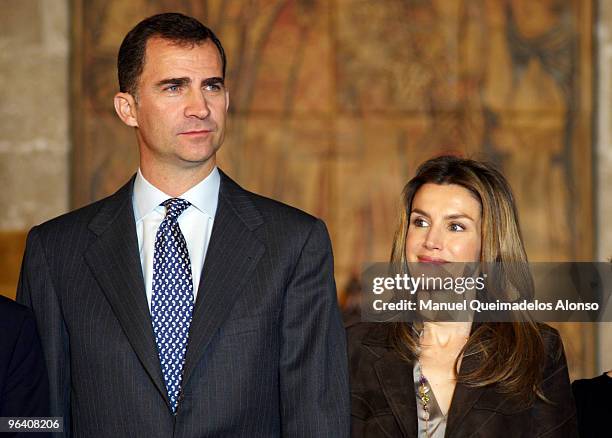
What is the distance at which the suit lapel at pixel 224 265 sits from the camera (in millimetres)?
2535

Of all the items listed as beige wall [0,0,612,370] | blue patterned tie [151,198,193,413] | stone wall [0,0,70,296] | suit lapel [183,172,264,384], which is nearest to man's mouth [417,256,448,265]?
suit lapel [183,172,264,384]

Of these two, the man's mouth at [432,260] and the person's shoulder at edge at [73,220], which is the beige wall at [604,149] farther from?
the person's shoulder at edge at [73,220]

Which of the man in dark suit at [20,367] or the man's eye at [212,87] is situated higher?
the man's eye at [212,87]

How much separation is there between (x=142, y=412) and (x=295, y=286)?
443 mm

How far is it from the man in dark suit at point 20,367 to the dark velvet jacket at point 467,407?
780 millimetres

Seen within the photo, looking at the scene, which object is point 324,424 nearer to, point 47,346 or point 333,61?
point 47,346

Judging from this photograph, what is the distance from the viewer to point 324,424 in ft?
8.32

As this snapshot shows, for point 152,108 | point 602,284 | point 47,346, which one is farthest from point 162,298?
point 602,284

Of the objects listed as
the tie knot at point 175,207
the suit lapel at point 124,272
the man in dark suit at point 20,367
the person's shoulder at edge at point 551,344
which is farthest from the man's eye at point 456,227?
the man in dark suit at point 20,367

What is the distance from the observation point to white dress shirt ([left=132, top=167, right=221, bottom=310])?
106 inches

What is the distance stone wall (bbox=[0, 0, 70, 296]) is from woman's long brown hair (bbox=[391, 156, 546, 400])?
2.45 meters

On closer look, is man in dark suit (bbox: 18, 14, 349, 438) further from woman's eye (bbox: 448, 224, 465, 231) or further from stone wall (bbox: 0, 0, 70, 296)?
stone wall (bbox: 0, 0, 70, 296)

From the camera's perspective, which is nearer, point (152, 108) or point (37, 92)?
point (152, 108)

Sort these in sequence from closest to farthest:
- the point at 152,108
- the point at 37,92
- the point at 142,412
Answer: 1. the point at 142,412
2. the point at 152,108
3. the point at 37,92
